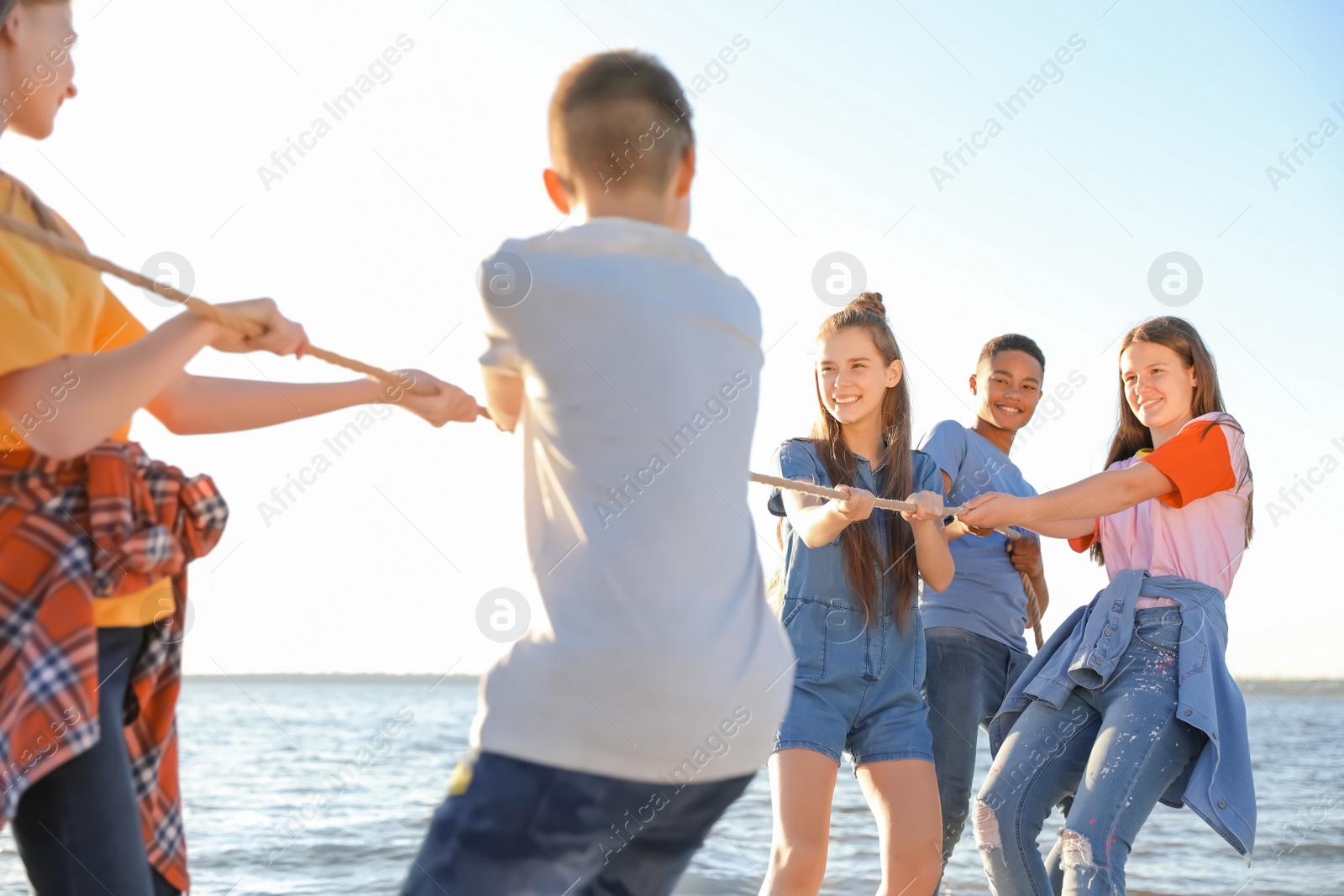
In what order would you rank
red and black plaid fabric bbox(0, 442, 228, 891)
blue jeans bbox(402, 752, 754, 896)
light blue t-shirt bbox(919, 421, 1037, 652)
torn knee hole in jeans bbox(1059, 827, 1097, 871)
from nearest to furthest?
blue jeans bbox(402, 752, 754, 896) < red and black plaid fabric bbox(0, 442, 228, 891) < torn knee hole in jeans bbox(1059, 827, 1097, 871) < light blue t-shirt bbox(919, 421, 1037, 652)

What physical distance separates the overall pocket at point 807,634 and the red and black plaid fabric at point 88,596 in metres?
2.01

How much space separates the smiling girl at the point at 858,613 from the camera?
11.1 ft

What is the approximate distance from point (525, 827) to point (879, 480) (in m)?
2.54

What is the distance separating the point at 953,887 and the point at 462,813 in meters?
6.89

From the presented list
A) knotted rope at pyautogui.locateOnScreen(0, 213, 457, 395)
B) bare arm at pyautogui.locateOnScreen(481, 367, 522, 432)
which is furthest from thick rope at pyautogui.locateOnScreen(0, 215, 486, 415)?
bare arm at pyautogui.locateOnScreen(481, 367, 522, 432)

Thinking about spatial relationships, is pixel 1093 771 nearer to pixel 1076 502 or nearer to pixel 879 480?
pixel 1076 502

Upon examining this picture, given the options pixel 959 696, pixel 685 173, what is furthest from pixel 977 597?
pixel 685 173

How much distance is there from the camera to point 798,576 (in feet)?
12.2

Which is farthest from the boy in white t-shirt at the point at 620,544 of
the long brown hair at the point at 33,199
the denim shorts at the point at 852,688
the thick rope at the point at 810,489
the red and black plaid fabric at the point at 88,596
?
the denim shorts at the point at 852,688

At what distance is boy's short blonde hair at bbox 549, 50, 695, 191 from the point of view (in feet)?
5.64

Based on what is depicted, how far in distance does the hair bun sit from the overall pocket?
3.84 ft

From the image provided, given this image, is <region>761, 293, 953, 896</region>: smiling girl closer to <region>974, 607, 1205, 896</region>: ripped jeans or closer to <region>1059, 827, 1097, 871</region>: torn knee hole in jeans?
<region>974, 607, 1205, 896</region>: ripped jeans

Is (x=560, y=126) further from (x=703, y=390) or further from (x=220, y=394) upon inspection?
(x=220, y=394)

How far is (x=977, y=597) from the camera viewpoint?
4.24 meters
